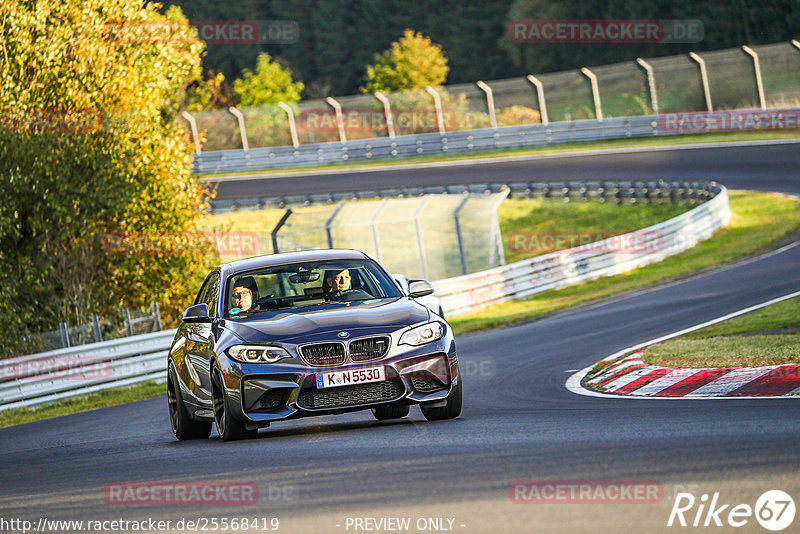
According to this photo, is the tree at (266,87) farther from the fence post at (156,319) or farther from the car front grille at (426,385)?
the car front grille at (426,385)

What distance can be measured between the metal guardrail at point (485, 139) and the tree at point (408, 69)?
1924 centimetres

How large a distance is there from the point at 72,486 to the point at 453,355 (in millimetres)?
Answer: 3179

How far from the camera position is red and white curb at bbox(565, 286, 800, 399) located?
34.9ft

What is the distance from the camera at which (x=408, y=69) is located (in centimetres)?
7412

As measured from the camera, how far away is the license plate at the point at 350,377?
9.41 metres

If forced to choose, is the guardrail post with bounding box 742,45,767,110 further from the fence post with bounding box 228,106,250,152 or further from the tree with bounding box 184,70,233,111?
the tree with bounding box 184,70,233,111

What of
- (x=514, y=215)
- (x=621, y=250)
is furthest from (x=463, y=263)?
(x=514, y=215)

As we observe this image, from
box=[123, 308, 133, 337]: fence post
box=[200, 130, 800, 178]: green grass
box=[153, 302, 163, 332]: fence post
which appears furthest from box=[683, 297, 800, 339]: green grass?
box=[200, 130, 800, 178]: green grass

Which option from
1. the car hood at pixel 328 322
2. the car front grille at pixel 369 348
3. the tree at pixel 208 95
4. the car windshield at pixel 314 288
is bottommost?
the car front grille at pixel 369 348

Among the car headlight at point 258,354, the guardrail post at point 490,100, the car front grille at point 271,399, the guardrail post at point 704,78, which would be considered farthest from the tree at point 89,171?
the guardrail post at point 704,78

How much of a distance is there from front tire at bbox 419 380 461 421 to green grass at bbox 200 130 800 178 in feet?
120

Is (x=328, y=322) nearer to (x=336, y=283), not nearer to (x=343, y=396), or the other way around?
(x=343, y=396)

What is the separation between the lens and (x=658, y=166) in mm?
42469

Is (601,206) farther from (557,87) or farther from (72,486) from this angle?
(72,486)
